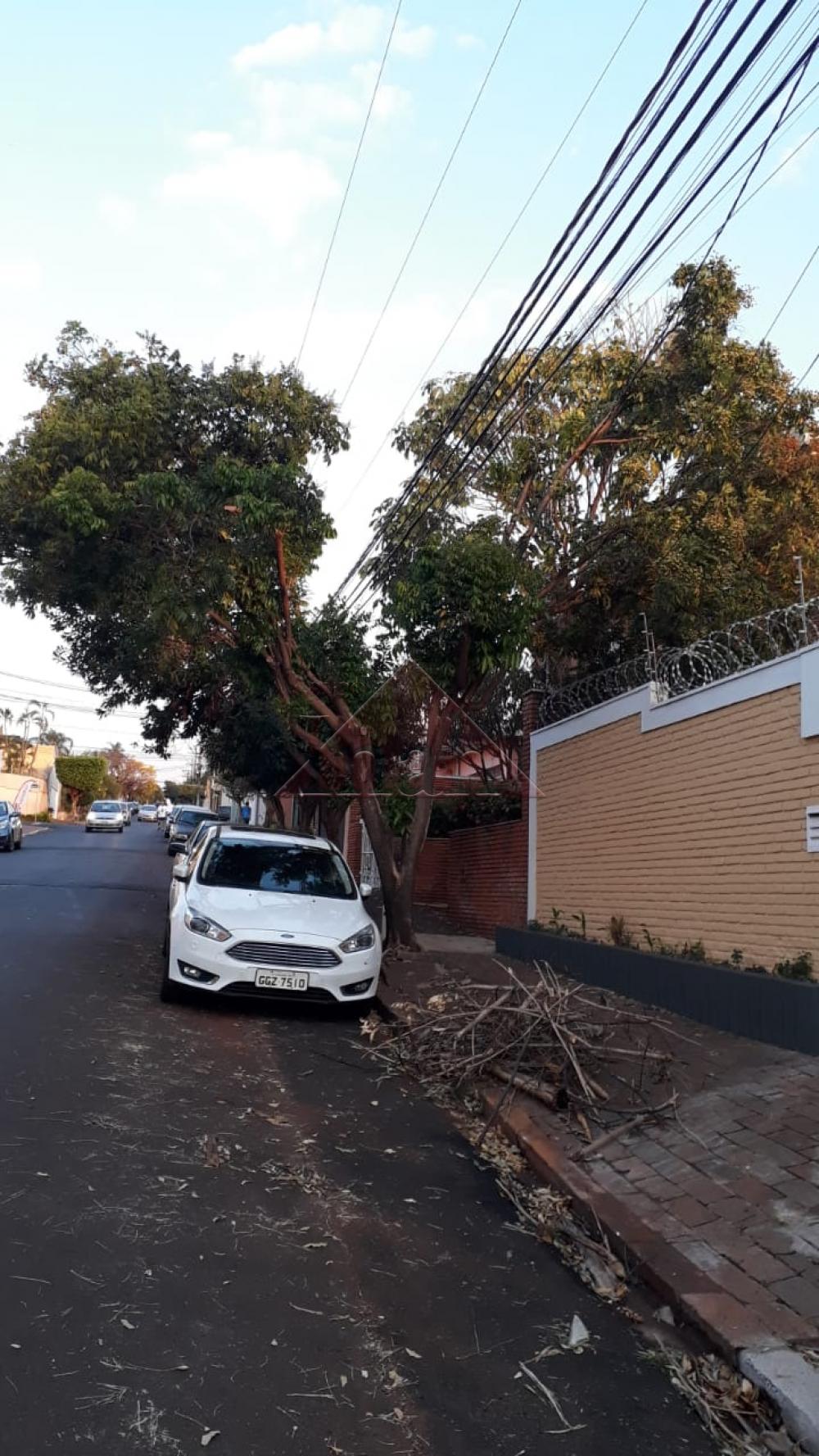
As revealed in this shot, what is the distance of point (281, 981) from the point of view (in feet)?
28.0

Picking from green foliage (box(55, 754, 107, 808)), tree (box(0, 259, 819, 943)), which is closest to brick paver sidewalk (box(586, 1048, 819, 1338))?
tree (box(0, 259, 819, 943))

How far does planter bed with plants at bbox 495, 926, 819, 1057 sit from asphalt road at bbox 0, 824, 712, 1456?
2.43 meters

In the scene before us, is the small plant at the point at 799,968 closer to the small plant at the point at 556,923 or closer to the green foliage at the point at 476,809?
the small plant at the point at 556,923

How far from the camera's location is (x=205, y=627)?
45.3 feet

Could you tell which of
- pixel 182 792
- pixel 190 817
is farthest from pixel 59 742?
pixel 190 817

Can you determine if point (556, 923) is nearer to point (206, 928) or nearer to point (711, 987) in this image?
point (711, 987)

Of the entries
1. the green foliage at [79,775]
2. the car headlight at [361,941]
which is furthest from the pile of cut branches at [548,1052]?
the green foliage at [79,775]

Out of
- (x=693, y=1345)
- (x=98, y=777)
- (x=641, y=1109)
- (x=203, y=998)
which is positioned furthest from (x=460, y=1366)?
(x=98, y=777)

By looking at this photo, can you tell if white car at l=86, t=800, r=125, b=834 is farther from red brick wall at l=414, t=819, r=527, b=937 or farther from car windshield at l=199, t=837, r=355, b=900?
car windshield at l=199, t=837, r=355, b=900

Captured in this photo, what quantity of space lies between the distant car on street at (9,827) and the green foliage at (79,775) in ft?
146

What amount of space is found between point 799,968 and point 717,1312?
3.89 m

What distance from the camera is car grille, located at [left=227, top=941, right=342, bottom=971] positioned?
8492mm

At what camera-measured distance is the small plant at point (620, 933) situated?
33.7ft

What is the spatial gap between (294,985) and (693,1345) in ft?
16.6
